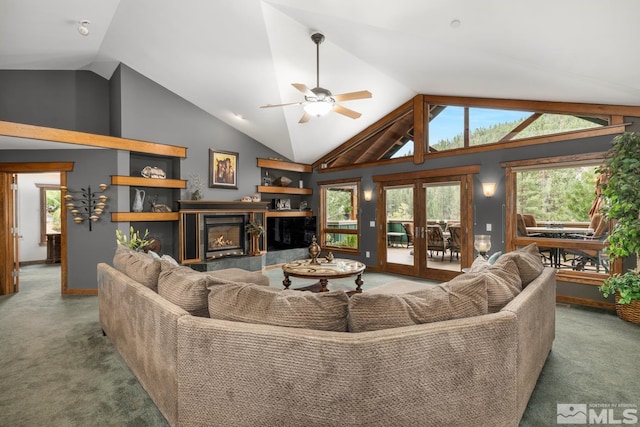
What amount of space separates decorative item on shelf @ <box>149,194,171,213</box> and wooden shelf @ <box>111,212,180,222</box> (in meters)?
0.14

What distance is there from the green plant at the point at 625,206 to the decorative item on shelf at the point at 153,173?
6746mm

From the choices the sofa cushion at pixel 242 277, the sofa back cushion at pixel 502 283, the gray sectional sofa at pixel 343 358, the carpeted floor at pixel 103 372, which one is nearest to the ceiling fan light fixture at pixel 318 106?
the sofa cushion at pixel 242 277

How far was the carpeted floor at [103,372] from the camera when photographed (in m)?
2.07

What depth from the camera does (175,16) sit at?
4160 mm

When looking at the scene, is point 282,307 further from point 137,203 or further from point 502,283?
point 137,203

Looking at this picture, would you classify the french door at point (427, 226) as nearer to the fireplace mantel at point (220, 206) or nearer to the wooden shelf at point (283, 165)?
the wooden shelf at point (283, 165)

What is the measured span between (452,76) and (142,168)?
5.52 m

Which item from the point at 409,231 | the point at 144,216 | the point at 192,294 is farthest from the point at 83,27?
the point at 409,231

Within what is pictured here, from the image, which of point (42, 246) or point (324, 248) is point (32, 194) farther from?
point (324, 248)

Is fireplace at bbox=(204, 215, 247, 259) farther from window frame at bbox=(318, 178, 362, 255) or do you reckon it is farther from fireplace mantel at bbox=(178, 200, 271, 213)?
window frame at bbox=(318, 178, 362, 255)

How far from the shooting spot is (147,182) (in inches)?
217

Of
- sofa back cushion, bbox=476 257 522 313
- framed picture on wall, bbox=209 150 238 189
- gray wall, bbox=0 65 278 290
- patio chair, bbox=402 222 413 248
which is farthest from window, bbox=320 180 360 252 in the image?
sofa back cushion, bbox=476 257 522 313

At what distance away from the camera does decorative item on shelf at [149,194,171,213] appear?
5816 millimetres

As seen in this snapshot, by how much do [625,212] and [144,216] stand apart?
6852 millimetres
